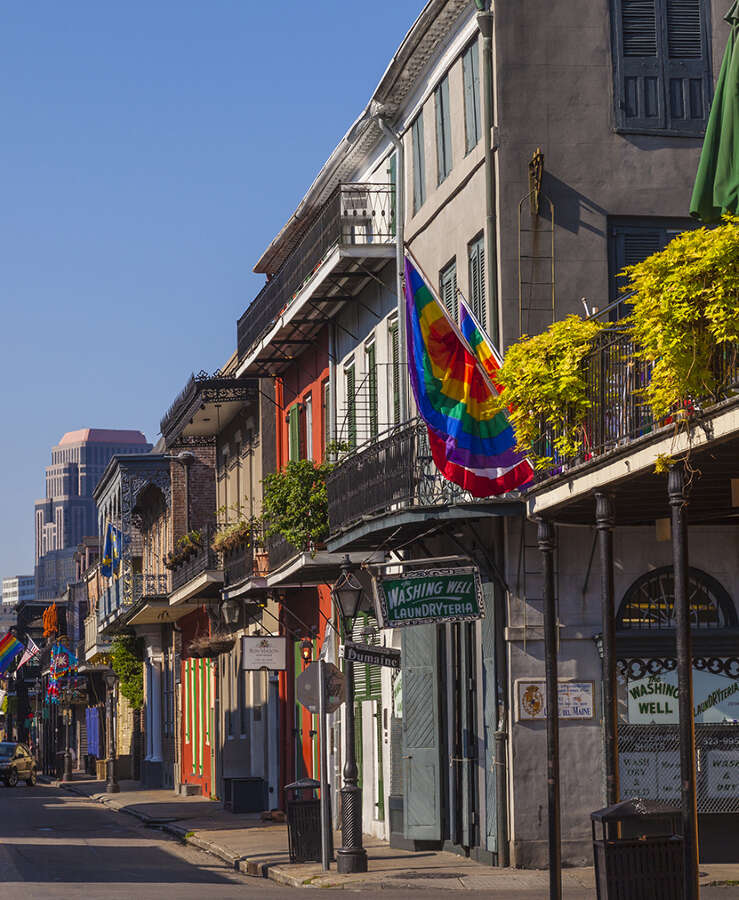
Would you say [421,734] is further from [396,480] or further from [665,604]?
[665,604]

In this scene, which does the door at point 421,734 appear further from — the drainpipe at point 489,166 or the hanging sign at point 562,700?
the drainpipe at point 489,166

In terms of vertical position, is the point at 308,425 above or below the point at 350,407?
above

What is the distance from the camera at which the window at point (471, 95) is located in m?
19.4

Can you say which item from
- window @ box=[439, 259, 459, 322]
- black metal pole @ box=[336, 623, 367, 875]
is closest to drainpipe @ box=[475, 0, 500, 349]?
window @ box=[439, 259, 459, 322]

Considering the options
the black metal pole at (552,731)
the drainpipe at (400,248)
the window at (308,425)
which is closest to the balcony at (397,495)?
the drainpipe at (400,248)

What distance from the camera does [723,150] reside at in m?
12.0

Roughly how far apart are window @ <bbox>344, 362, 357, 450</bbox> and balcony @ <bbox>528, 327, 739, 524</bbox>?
8544 mm

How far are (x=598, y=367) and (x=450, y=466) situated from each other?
9.23 ft

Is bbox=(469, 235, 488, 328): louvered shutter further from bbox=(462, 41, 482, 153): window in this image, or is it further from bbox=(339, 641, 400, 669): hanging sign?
bbox=(339, 641, 400, 669): hanging sign

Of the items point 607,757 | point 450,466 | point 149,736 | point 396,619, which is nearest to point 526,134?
point 450,466

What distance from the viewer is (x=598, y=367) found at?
1402 centimetres

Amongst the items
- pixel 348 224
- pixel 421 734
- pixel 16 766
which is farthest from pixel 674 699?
pixel 16 766

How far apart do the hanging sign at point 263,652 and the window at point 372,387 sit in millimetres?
4750

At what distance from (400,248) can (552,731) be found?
987 centimetres
